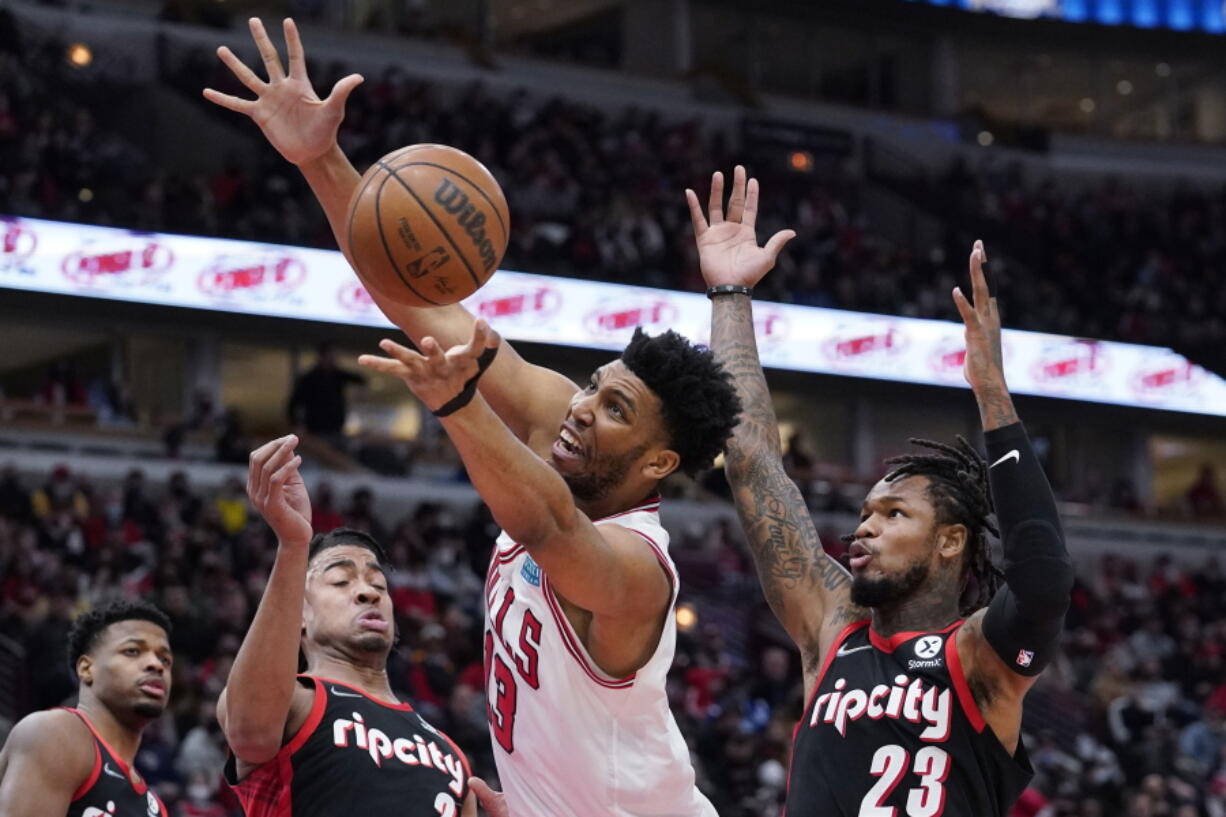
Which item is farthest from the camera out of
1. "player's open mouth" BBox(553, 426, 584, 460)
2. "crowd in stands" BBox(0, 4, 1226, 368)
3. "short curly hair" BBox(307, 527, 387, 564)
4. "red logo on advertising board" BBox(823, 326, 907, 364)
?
"red logo on advertising board" BBox(823, 326, 907, 364)

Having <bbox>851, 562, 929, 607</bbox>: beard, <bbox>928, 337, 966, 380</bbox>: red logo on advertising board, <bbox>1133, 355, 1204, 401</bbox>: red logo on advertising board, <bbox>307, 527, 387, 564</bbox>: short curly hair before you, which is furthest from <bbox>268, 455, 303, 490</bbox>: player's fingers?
<bbox>1133, 355, 1204, 401</bbox>: red logo on advertising board

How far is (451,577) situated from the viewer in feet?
54.7

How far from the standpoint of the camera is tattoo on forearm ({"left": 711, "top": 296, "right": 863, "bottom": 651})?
5191 mm

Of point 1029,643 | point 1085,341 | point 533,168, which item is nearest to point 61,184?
point 533,168

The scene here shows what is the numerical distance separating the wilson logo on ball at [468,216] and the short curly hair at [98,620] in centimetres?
275

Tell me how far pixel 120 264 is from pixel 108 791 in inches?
530

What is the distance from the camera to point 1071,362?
23.8m

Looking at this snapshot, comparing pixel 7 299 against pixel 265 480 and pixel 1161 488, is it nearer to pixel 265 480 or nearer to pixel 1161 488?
pixel 265 480

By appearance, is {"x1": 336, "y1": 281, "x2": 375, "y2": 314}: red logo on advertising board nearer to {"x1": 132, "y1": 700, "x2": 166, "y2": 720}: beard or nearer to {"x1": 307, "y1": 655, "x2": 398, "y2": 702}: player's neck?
{"x1": 132, "y1": 700, "x2": 166, "y2": 720}: beard

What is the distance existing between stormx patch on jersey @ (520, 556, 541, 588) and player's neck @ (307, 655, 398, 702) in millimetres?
997

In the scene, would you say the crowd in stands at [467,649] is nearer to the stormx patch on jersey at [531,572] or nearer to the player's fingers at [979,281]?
the stormx patch on jersey at [531,572]

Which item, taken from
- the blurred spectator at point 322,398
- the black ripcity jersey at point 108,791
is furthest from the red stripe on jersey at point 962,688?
the blurred spectator at point 322,398

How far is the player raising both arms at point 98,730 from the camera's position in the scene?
5.49m

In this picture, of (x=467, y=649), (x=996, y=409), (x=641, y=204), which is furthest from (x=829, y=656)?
(x=641, y=204)
